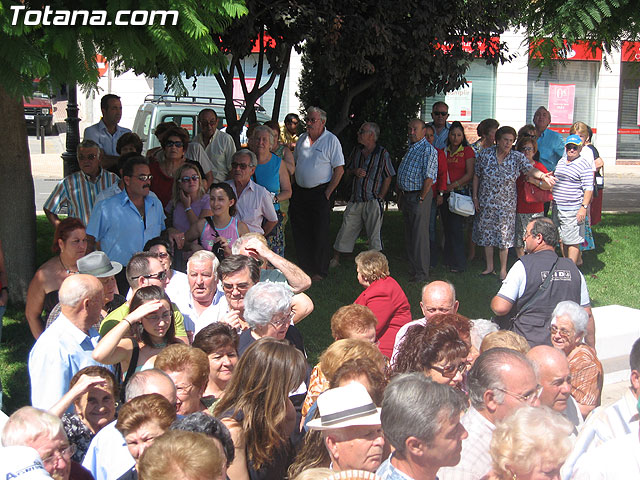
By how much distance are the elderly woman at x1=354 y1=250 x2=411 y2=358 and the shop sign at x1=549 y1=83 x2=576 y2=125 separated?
864 inches

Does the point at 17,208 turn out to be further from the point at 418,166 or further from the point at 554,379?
the point at 554,379

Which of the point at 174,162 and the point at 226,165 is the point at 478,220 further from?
the point at 174,162

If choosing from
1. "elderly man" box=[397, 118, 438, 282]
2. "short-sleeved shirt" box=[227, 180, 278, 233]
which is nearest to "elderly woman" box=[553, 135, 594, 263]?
"elderly man" box=[397, 118, 438, 282]

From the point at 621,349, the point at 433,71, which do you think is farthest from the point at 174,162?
the point at 621,349

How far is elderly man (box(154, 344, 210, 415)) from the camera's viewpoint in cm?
412

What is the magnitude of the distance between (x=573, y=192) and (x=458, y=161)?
1.61 meters

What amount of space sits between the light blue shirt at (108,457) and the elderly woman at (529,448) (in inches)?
66.8

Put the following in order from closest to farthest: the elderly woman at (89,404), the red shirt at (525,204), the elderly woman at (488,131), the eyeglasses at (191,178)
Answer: the elderly woman at (89,404) < the eyeglasses at (191,178) < the red shirt at (525,204) < the elderly woman at (488,131)

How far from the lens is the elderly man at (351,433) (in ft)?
11.4

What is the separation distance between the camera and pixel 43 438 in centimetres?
333

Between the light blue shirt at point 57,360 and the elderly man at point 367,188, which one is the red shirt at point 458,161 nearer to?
the elderly man at point 367,188

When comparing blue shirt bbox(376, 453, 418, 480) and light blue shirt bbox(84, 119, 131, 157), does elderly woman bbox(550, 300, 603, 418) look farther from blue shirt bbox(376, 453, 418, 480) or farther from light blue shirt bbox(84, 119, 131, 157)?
light blue shirt bbox(84, 119, 131, 157)

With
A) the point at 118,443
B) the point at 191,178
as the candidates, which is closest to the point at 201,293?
the point at 191,178

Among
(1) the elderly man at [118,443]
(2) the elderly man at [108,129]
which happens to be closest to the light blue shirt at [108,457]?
(1) the elderly man at [118,443]
